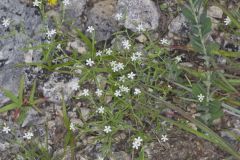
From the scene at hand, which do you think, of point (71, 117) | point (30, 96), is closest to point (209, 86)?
point (71, 117)

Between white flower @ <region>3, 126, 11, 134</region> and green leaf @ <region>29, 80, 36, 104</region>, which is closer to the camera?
white flower @ <region>3, 126, 11, 134</region>

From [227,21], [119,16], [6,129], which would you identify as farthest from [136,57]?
[6,129]

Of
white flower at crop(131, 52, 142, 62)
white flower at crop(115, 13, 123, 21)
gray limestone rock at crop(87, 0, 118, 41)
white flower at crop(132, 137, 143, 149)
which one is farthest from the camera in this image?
gray limestone rock at crop(87, 0, 118, 41)

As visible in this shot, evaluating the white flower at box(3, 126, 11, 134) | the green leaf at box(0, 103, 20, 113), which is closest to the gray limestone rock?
the green leaf at box(0, 103, 20, 113)

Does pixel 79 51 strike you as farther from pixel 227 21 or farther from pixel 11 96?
pixel 227 21

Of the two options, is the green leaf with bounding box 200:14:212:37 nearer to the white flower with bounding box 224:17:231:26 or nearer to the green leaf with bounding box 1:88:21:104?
the white flower with bounding box 224:17:231:26

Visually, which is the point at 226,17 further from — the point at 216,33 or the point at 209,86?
the point at 209,86

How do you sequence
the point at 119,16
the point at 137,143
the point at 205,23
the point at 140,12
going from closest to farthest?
the point at 205,23
the point at 137,143
the point at 119,16
the point at 140,12

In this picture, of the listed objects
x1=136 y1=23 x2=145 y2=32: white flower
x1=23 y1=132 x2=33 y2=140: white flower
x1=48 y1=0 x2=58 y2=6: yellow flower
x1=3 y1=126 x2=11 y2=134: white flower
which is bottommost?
x1=23 y1=132 x2=33 y2=140: white flower

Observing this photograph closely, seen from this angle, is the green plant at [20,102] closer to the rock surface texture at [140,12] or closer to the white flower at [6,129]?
the white flower at [6,129]
